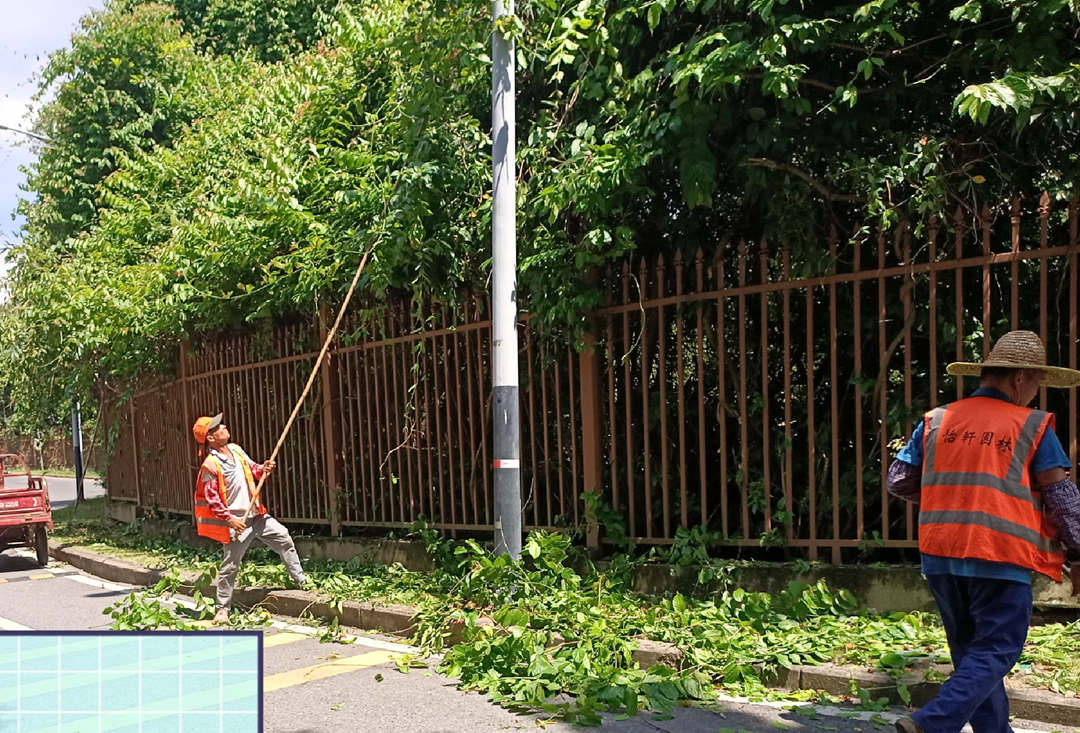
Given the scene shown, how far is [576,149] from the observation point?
→ 6.68 meters

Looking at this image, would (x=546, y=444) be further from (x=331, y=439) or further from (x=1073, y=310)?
(x=1073, y=310)

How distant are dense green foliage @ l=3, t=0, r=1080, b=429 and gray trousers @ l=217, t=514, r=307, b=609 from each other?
2162mm

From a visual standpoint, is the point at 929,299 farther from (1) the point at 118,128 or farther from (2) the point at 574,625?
(1) the point at 118,128

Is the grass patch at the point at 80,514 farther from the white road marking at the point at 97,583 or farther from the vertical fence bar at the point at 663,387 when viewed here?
the vertical fence bar at the point at 663,387

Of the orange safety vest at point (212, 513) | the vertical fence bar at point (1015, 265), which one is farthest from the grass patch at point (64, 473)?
the vertical fence bar at point (1015, 265)

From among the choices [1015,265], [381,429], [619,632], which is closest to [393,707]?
[619,632]

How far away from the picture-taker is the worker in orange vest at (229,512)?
800 centimetres

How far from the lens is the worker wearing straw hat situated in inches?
145

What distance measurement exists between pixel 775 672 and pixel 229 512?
15.7ft

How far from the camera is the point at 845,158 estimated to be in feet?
20.7

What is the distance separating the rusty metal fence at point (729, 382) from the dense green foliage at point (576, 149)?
0.32 meters

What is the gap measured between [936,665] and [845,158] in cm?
320

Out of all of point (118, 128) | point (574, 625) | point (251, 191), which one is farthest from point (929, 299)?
point (118, 128)

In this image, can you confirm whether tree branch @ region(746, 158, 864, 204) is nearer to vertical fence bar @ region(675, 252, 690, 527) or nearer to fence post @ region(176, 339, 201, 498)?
vertical fence bar @ region(675, 252, 690, 527)
